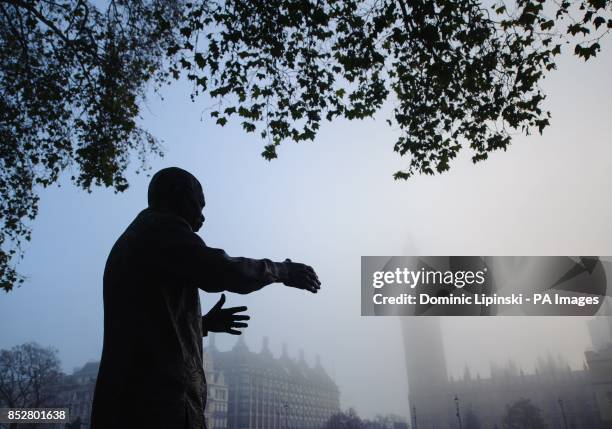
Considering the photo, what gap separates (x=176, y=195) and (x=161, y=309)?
745 mm

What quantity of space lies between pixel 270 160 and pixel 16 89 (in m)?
7.92

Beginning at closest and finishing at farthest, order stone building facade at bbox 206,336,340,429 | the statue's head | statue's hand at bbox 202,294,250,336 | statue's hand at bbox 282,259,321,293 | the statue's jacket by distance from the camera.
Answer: the statue's jacket, statue's hand at bbox 282,259,321,293, the statue's head, statue's hand at bbox 202,294,250,336, stone building facade at bbox 206,336,340,429

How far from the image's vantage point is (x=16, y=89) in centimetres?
1209

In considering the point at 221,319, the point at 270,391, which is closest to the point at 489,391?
the point at 270,391

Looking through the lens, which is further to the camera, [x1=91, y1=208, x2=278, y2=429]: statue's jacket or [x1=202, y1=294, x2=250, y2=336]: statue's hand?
[x1=202, y1=294, x2=250, y2=336]: statue's hand

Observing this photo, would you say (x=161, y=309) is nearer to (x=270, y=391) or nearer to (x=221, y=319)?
(x=221, y=319)

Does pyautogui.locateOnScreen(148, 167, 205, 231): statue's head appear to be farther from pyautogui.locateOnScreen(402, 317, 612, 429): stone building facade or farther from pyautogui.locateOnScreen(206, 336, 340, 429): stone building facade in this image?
pyautogui.locateOnScreen(206, 336, 340, 429): stone building facade

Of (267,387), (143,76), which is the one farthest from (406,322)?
(143,76)

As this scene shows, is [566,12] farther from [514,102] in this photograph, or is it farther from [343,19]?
[343,19]

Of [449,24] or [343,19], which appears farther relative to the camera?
[343,19]

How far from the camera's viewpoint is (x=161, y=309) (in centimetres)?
235

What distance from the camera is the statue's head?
108 inches

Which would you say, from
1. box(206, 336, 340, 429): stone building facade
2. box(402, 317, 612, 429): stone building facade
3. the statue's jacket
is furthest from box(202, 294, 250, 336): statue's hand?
box(206, 336, 340, 429): stone building facade

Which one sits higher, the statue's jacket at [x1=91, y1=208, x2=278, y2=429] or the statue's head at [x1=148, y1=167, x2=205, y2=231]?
the statue's head at [x1=148, y1=167, x2=205, y2=231]
